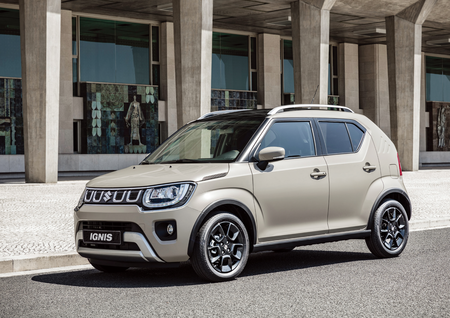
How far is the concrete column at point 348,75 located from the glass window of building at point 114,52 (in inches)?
609

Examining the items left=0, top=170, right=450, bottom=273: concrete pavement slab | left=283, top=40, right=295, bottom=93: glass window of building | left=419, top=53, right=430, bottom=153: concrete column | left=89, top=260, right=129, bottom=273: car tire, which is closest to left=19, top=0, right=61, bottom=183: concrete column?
left=0, top=170, right=450, bottom=273: concrete pavement slab

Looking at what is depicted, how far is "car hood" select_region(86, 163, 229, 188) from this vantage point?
6.63 metres

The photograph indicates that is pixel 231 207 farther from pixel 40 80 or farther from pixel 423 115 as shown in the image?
pixel 423 115

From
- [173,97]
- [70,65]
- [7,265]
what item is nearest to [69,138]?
[70,65]

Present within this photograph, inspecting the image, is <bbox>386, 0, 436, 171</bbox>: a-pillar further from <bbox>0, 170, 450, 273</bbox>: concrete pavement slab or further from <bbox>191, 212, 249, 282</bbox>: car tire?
<bbox>191, 212, 249, 282</bbox>: car tire

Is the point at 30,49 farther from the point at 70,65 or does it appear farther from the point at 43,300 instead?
the point at 43,300

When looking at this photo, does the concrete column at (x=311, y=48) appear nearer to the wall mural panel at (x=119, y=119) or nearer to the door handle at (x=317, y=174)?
the wall mural panel at (x=119, y=119)

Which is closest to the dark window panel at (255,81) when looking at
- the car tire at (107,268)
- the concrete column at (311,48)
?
the concrete column at (311,48)

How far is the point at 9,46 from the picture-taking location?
32.8m

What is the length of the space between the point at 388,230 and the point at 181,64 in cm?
1815

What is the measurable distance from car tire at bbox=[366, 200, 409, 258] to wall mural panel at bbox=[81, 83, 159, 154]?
91.6 feet

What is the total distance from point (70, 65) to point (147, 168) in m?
28.3

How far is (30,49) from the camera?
23.2 metres

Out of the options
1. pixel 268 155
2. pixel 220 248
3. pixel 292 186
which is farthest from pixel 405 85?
pixel 220 248
